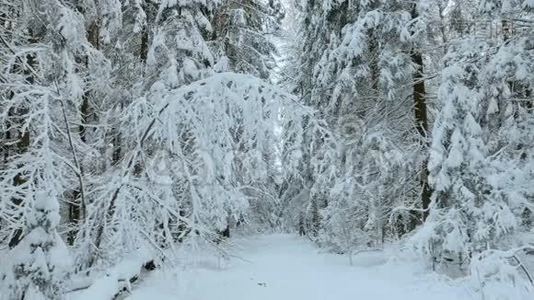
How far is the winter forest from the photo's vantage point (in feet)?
18.0

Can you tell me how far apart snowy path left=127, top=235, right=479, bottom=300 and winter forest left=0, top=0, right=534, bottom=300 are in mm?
79

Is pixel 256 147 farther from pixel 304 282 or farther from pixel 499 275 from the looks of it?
pixel 304 282

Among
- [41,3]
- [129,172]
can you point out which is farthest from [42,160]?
[41,3]

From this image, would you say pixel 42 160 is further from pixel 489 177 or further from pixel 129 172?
pixel 489 177

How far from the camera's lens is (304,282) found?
36.9ft

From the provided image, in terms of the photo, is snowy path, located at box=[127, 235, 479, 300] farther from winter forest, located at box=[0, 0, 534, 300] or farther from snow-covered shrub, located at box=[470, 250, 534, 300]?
snow-covered shrub, located at box=[470, 250, 534, 300]

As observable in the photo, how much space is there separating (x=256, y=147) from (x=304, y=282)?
6693 millimetres

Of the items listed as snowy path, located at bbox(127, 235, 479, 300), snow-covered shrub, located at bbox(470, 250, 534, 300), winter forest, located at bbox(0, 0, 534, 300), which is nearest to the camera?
winter forest, located at bbox(0, 0, 534, 300)

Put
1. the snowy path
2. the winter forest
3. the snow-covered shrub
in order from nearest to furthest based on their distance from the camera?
the winter forest
the snow-covered shrub
the snowy path

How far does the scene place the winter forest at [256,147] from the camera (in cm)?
550

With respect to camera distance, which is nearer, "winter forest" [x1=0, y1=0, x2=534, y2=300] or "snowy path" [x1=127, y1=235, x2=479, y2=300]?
"winter forest" [x1=0, y1=0, x2=534, y2=300]

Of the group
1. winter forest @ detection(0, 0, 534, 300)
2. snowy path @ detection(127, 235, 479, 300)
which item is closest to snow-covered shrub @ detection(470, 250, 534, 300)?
winter forest @ detection(0, 0, 534, 300)

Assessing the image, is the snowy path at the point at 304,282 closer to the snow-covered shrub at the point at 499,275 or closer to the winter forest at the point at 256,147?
the winter forest at the point at 256,147

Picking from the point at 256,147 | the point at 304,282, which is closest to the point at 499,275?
the point at 256,147
